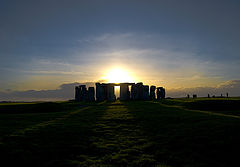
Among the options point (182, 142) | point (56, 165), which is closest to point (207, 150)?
point (182, 142)

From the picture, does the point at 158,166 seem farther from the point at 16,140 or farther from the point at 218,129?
the point at 16,140

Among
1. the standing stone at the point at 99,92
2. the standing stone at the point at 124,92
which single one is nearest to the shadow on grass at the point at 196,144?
the standing stone at the point at 99,92

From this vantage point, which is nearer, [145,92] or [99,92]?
[99,92]

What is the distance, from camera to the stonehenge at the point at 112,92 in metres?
50.7

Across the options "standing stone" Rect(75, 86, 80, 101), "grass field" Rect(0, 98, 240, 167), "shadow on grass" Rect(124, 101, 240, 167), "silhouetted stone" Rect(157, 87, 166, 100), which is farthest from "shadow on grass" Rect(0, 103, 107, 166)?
"silhouetted stone" Rect(157, 87, 166, 100)

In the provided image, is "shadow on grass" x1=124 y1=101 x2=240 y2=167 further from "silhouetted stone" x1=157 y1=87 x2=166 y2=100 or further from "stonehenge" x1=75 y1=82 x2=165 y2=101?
"silhouetted stone" x1=157 y1=87 x2=166 y2=100

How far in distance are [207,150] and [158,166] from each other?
2.89 meters

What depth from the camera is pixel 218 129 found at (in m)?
10.3

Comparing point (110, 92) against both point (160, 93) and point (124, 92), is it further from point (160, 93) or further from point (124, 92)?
point (160, 93)

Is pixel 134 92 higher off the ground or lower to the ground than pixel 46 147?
higher

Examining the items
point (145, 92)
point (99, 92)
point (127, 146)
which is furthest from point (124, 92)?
point (127, 146)

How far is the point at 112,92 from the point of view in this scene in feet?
167

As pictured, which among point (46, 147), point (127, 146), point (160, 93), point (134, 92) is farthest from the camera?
point (160, 93)

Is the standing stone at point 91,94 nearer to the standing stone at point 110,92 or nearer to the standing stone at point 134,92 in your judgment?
the standing stone at point 110,92
